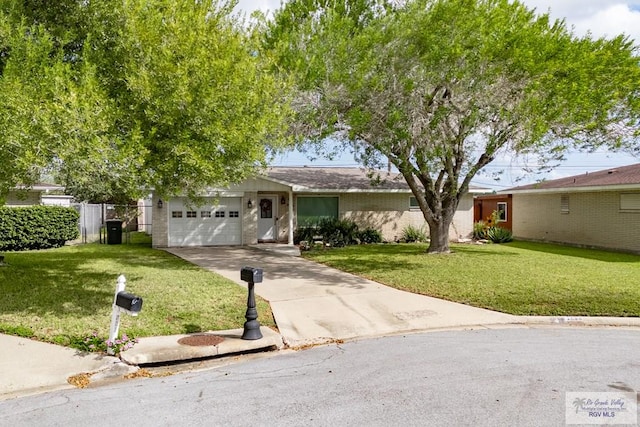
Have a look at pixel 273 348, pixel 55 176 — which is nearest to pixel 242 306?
pixel 273 348

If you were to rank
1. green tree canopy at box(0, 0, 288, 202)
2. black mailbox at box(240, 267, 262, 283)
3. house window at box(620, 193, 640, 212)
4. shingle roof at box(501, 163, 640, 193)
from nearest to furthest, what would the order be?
green tree canopy at box(0, 0, 288, 202)
black mailbox at box(240, 267, 262, 283)
house window at box(620, 193, 640, 212)
shingle roof at box(501, 163, 640, 193)

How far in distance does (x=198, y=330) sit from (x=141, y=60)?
13.6 feet

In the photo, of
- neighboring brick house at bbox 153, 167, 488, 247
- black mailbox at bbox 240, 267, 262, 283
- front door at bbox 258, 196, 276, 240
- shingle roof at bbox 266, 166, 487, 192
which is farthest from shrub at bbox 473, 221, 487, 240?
black mailbox at bbox 240, 267, 262, 283

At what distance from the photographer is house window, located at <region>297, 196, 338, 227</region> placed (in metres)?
→ 20.8

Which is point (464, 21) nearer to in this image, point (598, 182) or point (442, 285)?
point (442, 285)

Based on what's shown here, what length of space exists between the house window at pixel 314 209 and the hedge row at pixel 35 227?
30.8ft

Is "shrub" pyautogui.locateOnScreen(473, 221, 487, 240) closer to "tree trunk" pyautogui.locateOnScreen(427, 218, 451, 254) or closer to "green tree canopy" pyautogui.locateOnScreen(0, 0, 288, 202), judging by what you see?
"tree trunk" pyautogui.locateOnScreen(427, 218, 451, 254)

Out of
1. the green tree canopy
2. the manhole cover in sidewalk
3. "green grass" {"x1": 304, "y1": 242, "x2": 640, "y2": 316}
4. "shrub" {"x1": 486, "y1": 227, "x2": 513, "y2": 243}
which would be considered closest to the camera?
the green tree canopy

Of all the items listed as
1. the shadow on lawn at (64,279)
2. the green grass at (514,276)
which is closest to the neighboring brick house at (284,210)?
the shadow on lawn at (64,279)

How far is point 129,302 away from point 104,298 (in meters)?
3.30

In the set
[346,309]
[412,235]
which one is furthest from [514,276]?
[412,235]

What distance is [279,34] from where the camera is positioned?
12.8 meters

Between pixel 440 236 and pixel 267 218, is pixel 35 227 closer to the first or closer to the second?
pixel 267 218

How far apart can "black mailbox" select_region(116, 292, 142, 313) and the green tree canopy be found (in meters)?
1.54
